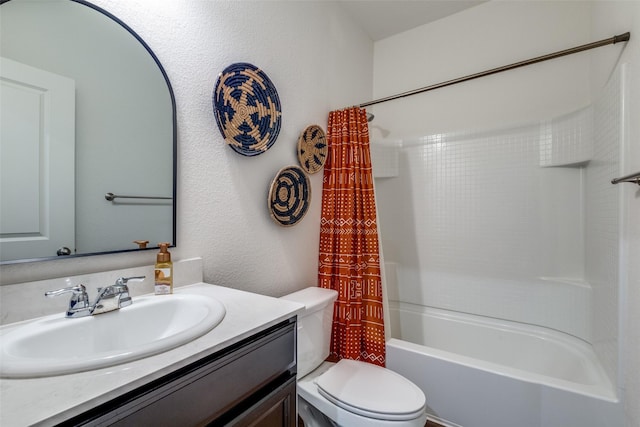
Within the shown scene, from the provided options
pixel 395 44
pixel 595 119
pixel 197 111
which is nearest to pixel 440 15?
pixel 395 44

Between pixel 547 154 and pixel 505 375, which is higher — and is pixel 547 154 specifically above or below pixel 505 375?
above

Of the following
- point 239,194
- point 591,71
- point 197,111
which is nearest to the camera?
point 197,111

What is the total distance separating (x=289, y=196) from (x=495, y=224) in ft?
5.06

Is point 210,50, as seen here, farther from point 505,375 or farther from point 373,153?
point 505,375

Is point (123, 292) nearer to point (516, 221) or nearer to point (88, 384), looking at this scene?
point (88, 384)

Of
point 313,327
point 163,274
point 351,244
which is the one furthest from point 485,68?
point 163,274

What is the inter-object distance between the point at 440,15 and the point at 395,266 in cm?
208

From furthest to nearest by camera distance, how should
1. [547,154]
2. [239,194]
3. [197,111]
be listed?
[547,154] < [239,194] < [197,111]

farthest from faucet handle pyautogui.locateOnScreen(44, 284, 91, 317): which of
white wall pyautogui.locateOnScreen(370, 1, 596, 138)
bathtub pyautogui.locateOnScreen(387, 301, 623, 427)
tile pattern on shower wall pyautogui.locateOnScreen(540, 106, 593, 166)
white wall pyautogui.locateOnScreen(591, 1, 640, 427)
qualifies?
tile pattern on shower wall pyautogui.locateOnScreen(540, 106, 593, 166)

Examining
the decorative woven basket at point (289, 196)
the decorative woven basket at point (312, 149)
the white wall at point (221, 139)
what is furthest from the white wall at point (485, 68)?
the decorative woven basket at point (289, 196)

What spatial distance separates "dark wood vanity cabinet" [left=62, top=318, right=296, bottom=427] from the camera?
0.50m

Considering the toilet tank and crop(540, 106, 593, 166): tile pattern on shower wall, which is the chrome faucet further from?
crop(540, 106, 593, 166): tile pattern on shower wall

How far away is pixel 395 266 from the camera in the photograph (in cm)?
241

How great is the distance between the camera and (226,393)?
657mm
